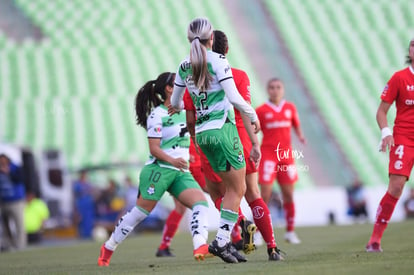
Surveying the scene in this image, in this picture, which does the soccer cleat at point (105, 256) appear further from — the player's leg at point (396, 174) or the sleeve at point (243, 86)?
the player's leg at point (396, 174)

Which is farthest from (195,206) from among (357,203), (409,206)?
(409,206)

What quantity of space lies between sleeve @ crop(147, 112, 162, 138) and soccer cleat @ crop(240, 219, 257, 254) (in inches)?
61.4

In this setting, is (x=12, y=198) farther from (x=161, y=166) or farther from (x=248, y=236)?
(x=248, y=236)

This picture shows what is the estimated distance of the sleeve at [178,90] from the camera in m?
7.75

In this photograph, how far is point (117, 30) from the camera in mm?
36250

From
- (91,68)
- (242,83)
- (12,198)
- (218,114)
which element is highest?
(91,68)

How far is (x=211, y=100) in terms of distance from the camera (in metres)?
7.53

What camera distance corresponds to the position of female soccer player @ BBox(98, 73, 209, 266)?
29.2 feet

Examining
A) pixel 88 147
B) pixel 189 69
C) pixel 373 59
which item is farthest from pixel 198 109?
pixel 373 59

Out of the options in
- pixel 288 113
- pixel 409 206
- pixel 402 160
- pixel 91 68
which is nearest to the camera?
pixel 402 160

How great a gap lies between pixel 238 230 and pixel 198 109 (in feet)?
11.5

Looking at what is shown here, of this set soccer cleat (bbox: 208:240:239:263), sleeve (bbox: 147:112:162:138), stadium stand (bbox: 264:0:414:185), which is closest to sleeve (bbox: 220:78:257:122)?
soccer cleat (bbox: 208:240:239:263)

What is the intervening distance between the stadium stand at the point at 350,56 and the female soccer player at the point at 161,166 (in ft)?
68.6

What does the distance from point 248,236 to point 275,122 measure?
5.45m
